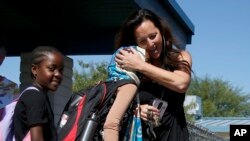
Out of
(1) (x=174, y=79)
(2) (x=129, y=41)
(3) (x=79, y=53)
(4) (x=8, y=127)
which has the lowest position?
(4) (x=8, y=127)

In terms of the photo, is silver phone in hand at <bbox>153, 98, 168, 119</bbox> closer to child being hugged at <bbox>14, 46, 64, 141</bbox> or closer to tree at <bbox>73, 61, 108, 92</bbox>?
child being hugged at <bbox>14, 46, 64, 141</bbox>

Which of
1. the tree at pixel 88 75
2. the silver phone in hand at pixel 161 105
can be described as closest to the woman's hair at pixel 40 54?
the silver phone in hand at pixel 161 105

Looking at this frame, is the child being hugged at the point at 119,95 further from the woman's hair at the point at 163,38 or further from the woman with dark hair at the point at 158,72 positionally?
the woman's hair at the point at 163,38

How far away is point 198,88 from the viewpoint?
59.2m

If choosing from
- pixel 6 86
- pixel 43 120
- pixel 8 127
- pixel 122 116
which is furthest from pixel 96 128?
pixel 6 86

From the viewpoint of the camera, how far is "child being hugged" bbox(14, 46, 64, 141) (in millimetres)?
2789

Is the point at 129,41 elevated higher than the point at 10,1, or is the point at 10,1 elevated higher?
the point at 10,1

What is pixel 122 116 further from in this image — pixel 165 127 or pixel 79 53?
pixel 79 53

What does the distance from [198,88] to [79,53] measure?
167 ft

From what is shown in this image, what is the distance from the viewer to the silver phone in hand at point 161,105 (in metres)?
2.78

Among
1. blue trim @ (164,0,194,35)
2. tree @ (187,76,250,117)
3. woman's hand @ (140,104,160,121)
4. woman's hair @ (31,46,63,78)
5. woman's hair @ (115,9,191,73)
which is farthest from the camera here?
tree @ (187,76,250,117)

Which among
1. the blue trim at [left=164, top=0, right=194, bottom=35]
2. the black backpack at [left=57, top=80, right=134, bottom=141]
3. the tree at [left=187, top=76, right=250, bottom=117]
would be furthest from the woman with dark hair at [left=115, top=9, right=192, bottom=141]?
the tree at [left=187, top=76, right=250, bottom=117]

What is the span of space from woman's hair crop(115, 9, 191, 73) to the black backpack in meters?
0.34

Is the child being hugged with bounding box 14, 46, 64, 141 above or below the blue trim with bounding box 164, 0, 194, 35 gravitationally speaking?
below
